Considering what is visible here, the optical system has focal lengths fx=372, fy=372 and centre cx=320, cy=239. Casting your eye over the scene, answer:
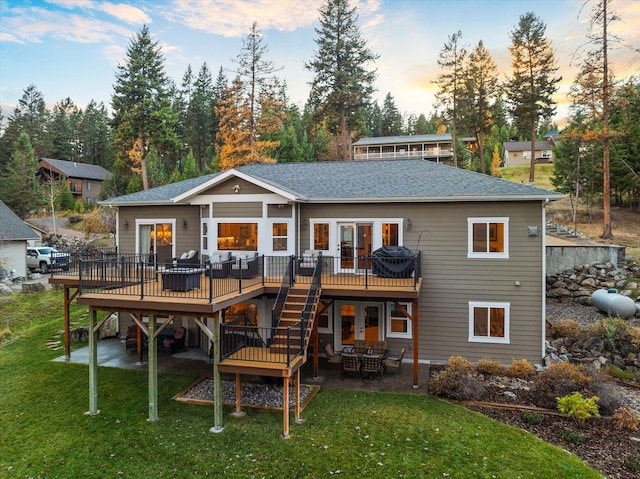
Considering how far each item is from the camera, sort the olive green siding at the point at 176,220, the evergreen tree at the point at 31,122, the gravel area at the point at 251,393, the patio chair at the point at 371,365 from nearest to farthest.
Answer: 1. the gravel area at the point at 251,393
2. the patio chair at the point at 371,365
3. the olive green siding at the point at 176,220
4. the evergreen tree at the point at 31,122

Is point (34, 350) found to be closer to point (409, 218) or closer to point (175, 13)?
point (409, 218)

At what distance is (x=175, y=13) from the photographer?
19.0 m

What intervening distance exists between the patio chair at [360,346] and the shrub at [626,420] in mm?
6381

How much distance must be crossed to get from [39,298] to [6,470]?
53.2ft

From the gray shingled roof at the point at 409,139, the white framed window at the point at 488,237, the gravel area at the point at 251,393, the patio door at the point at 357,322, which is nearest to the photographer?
the gravel area at the point at 251,393

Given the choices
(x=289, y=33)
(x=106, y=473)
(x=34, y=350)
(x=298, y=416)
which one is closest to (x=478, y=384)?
(x=298, y=416)

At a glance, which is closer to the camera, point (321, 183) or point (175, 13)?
point (321, 183)

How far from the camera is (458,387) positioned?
376 inches

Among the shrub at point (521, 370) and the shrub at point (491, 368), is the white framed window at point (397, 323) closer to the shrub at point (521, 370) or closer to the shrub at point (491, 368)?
the shrub at point (491, 368)

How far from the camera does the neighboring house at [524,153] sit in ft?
172

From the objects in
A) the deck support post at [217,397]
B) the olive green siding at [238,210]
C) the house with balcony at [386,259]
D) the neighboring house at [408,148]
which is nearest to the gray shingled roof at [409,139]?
the neighboring house at [408,148]

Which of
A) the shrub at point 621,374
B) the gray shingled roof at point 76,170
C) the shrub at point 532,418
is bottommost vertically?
the shrub at point 621,374

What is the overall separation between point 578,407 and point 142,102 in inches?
1317

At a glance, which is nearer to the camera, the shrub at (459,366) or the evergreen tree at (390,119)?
the shrub at (459,366)
